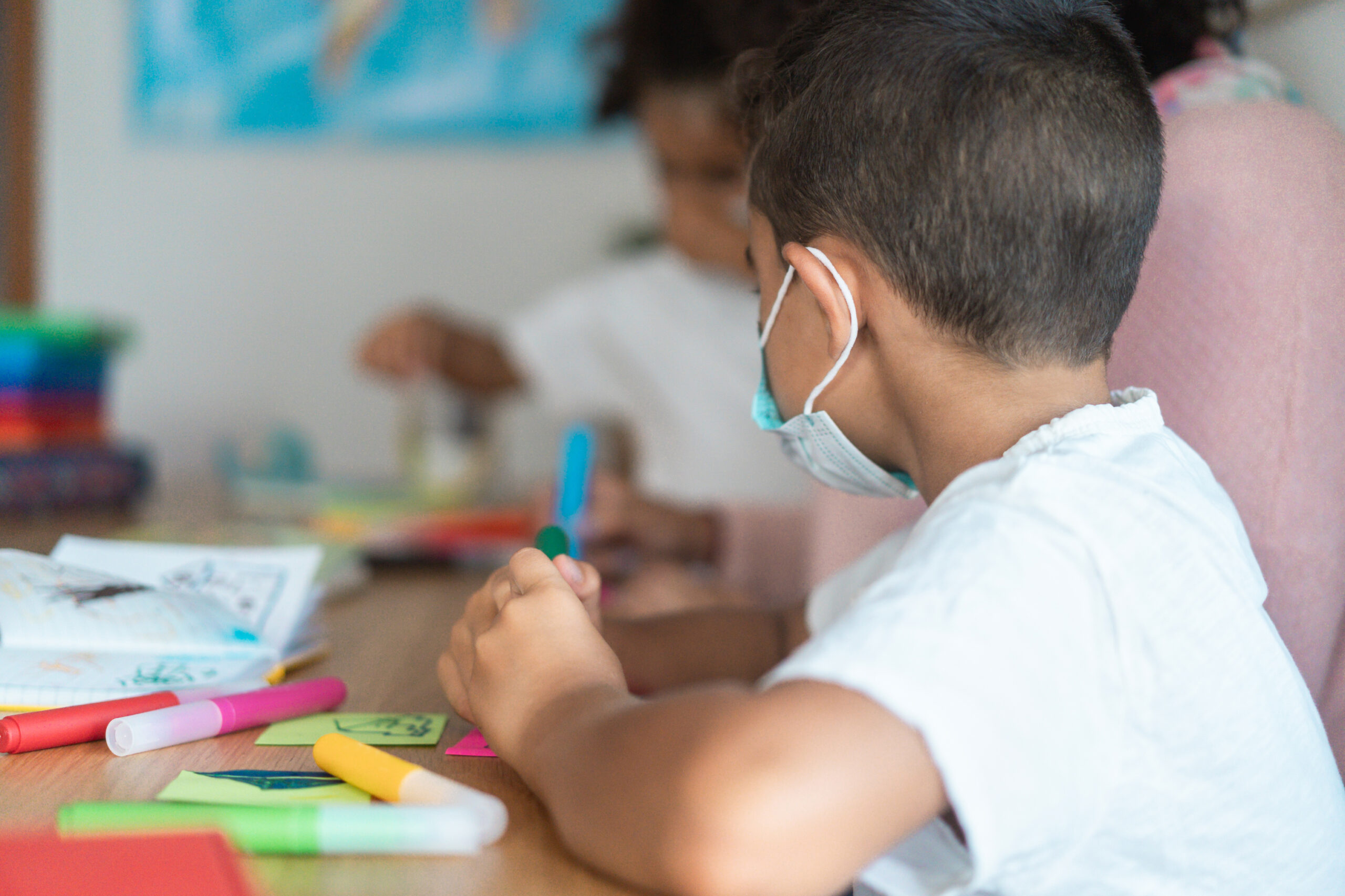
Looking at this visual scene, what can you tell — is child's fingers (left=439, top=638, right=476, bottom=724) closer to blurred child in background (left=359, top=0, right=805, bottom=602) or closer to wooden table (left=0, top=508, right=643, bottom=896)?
wooden table (left=0, top=508, right=643, bottom=896)

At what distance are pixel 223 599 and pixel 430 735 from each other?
217 millimetres

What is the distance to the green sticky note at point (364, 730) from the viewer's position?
47 cm

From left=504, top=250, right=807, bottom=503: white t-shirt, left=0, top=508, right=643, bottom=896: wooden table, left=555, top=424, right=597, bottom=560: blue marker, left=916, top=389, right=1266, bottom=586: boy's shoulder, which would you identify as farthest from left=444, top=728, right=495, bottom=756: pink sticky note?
left=504, top=250, right=807, bottom=503: white t-shirt

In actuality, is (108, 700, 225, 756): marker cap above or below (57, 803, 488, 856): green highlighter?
below

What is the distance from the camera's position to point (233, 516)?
3.91 ft

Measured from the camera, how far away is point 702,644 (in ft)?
2.29

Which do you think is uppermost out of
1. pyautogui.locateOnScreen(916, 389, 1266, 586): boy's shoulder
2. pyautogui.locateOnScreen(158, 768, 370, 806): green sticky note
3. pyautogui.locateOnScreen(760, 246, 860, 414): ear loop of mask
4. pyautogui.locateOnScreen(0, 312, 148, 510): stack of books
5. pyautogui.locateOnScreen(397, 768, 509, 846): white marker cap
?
pyautogui.locateOnScreen(760, 246, 860, 414): ear loop of mask

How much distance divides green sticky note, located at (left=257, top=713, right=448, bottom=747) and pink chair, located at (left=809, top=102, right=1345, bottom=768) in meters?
0.42

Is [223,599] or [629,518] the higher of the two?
[223,599]

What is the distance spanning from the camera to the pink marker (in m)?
0.44

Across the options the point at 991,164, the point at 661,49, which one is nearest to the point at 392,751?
the point at 991,164

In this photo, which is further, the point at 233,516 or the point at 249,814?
the point at 233,516

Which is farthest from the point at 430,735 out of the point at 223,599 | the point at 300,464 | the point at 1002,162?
the point at 300,464

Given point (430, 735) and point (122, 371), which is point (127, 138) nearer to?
point (122, 371)
